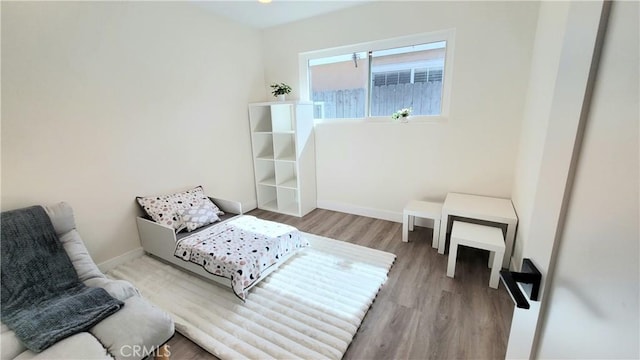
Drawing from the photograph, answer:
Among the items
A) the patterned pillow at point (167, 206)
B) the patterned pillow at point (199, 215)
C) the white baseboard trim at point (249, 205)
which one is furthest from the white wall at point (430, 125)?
the patterned pillow at point (167, 206)

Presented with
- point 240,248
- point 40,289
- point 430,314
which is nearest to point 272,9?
point 240,248

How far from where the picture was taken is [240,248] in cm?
214

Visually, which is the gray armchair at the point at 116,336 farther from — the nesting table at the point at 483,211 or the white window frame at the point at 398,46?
the white window frame at the point at 398,46

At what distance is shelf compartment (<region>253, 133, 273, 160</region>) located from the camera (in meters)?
3.72

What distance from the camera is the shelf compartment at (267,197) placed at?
3.86 metres

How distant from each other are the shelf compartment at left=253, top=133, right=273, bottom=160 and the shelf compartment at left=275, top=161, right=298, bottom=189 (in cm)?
19

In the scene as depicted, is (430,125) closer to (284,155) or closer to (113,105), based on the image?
(284,155)

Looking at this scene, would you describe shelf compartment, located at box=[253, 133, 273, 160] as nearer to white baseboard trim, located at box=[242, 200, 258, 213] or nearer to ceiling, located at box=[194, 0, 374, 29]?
white baseboard trim, located at box=[242, 200, 258, 213]

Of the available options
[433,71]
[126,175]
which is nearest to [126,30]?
[126,175]

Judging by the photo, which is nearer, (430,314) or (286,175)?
(430,314)

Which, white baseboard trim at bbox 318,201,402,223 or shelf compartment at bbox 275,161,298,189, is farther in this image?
shelf compartment at bbox 275,161,298,189

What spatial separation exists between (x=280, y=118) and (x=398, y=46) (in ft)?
5.61

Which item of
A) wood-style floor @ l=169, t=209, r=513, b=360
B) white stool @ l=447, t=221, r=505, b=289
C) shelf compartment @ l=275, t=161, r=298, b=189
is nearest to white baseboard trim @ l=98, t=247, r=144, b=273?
wood-style floor @ l=169, t=209, r=513, b=360

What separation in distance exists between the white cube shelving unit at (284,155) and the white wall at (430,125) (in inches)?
8.8
